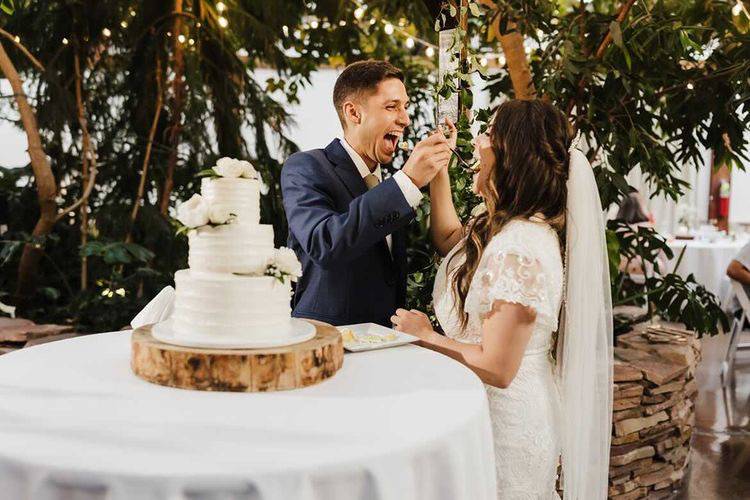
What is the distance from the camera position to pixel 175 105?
471 cm

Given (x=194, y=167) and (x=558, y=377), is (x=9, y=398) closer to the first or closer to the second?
(x=558, y=377)

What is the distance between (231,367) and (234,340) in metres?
0.08

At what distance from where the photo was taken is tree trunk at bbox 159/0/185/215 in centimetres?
457

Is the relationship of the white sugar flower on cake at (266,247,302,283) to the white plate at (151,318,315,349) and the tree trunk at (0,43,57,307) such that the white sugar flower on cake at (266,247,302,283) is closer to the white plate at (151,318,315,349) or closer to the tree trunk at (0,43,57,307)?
the white plate at (151,318,315,349)

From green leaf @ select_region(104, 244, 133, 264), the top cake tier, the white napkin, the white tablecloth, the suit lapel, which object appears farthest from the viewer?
the white tablecloth

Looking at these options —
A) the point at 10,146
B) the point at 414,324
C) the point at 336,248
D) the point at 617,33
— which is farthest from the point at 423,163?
the point at 10,146

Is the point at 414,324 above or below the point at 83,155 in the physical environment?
below

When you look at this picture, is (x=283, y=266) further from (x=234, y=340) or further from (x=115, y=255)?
(x=115, y=255)

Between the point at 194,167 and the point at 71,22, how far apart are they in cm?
110

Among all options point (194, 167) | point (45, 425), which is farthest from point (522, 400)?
point (194, 167)

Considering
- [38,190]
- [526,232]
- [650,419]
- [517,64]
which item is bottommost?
[650,419]

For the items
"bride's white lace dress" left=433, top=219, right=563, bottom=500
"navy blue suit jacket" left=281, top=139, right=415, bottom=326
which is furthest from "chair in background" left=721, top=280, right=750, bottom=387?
"bride's white lace dress" left=433, top=219, right=563, bottom=500

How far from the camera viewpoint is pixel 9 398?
1.51m

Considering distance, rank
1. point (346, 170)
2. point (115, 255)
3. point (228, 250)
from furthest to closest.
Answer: point (115, 255) < point (346, 170) < point (228, 250)
